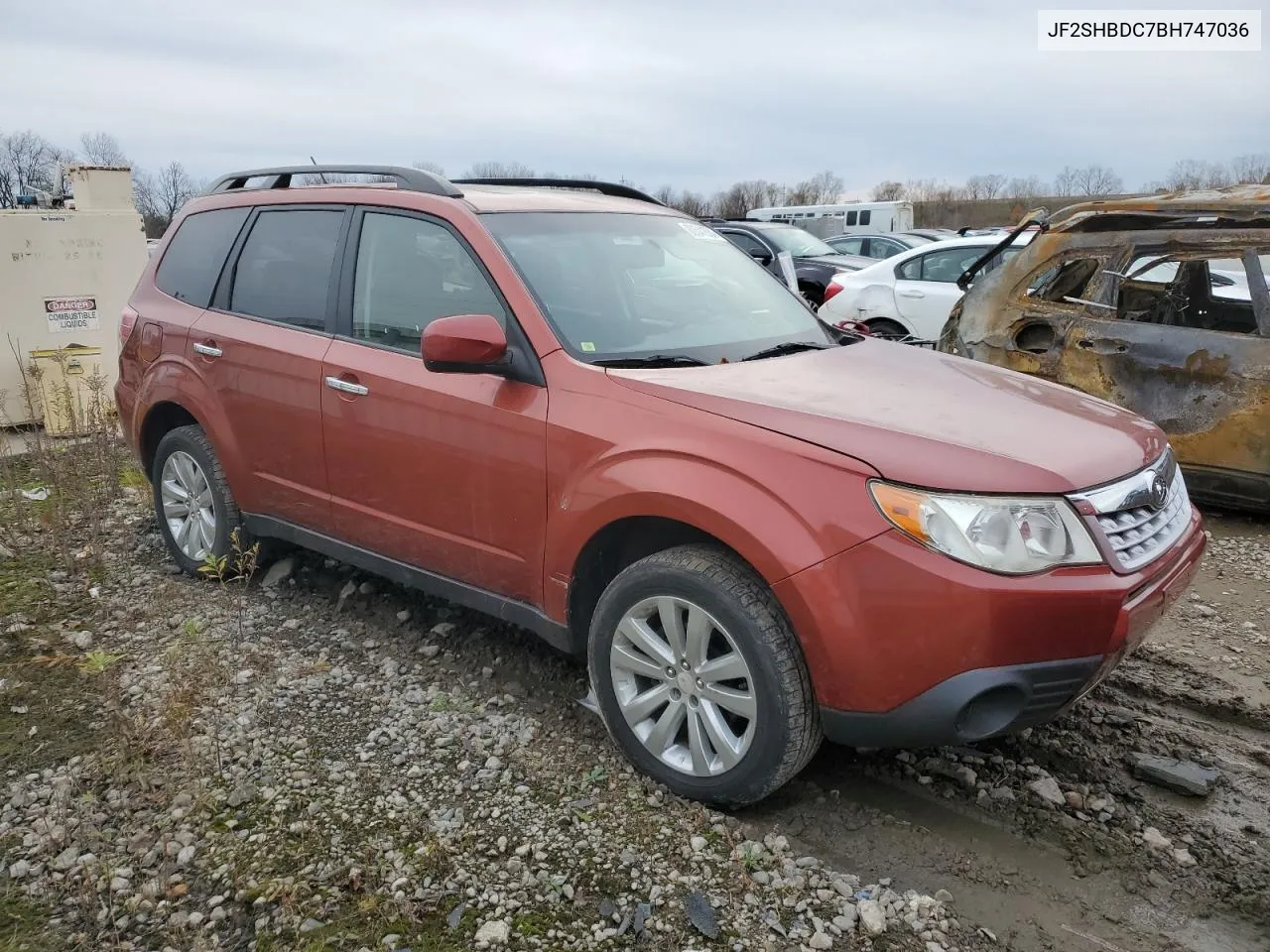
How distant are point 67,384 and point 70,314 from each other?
1124 mm

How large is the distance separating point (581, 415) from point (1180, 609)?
10.1ft

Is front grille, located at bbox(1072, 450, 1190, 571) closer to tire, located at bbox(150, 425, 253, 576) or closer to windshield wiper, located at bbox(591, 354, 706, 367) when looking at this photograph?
windshield wiper, located at bbox(591, 354, 706, 367)

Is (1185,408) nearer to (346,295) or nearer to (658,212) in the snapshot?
(658,212)

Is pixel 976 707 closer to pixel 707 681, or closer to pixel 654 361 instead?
pixel 707 681

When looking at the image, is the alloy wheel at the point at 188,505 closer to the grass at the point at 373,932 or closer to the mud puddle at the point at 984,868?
the grass at the point at 373,932

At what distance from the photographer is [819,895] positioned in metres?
2.53

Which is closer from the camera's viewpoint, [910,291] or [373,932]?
[373,932]

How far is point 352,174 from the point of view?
4008 mm

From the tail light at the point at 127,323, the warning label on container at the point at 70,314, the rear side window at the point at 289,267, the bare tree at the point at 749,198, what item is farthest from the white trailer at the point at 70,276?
the bare tree at the point at 749,198

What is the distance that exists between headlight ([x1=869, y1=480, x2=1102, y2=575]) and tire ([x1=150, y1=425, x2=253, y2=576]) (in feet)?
10.0

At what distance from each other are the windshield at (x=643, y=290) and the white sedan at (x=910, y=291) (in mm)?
5508

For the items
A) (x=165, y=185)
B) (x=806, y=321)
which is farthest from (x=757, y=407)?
(x=165, y=185)

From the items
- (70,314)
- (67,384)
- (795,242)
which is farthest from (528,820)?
(795,242)

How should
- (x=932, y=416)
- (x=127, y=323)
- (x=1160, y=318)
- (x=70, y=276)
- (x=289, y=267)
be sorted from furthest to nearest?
(x=70, y=276) < (x=1160, y=318) < (x=127, y=323) < (x=289, y=267) < (x=932, y=416)
